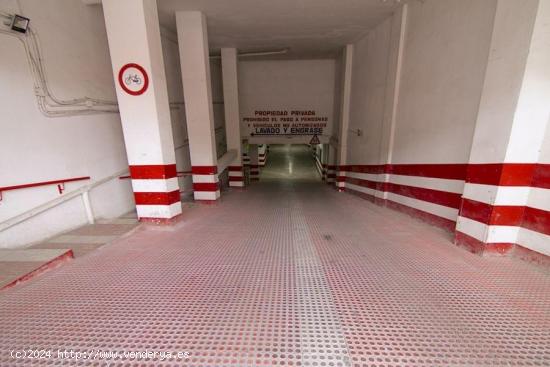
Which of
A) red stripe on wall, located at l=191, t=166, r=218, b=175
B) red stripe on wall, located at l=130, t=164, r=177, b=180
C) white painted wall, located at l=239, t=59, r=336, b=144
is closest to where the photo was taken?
red stripe on wall, located at l=130, t=164, r=177, b=180

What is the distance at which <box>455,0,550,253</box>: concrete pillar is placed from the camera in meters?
1.92

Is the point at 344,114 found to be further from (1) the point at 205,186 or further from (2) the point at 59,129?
(2) the point at 59,129

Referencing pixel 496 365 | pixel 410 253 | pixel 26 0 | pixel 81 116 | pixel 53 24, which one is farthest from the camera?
pixel 81 116

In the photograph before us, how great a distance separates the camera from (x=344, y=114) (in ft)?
22.3

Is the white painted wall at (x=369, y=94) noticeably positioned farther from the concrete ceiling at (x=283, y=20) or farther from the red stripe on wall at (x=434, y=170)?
the red stripe on wall at (x=434, y=170)

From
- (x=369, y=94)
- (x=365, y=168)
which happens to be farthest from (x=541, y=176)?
(x=369, y=94)

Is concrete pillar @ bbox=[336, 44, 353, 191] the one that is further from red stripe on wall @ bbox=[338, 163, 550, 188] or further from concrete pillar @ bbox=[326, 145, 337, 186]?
A: red stripe on wall @ bbox=[338, 163, 550, 188]

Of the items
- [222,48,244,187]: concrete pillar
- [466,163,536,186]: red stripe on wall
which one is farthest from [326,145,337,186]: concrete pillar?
[466,163,536,186]: red stripe on wall

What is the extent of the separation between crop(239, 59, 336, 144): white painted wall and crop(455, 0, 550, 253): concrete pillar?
20.3 feet

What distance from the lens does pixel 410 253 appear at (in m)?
2.36

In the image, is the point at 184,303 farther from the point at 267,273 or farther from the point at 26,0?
the point at 26,0

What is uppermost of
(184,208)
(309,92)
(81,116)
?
(309,92)

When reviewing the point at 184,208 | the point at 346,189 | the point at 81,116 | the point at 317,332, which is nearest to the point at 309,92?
the point at 346,189

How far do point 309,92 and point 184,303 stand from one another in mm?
8023
